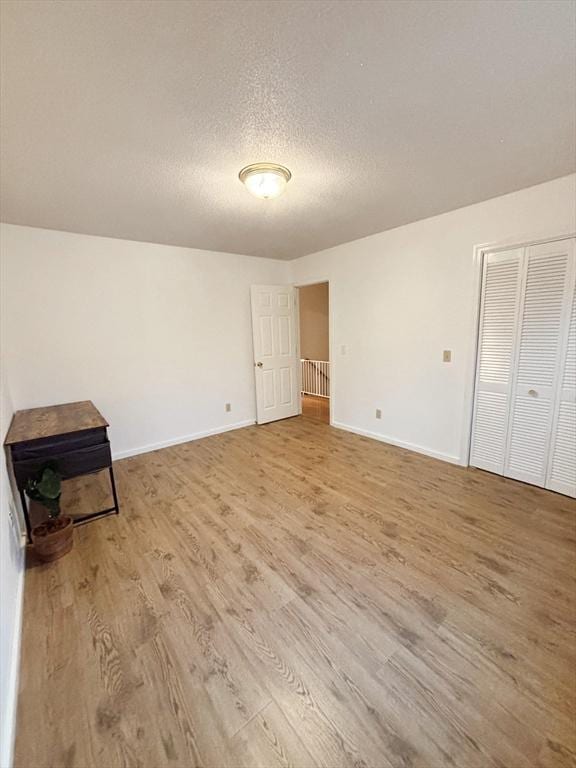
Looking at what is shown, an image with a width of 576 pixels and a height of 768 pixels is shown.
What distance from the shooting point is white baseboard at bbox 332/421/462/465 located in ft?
10.5

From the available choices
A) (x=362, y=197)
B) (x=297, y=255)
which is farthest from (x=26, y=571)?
(x=297, y=255)

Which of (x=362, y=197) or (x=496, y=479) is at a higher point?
(x=362, y=197)

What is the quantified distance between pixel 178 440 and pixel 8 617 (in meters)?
2.66

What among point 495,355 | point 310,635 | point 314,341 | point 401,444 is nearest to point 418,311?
point 495,355

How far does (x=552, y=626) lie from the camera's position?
1485 mm

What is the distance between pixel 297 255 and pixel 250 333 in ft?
4.38

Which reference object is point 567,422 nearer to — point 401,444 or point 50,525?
point 401,444

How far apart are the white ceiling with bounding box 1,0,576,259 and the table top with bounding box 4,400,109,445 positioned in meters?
1.71

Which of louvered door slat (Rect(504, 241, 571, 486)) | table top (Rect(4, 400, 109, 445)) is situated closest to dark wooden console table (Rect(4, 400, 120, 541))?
table top (Rect(4, 400, 109, 445))

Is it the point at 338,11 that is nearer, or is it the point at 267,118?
the point at 338,11

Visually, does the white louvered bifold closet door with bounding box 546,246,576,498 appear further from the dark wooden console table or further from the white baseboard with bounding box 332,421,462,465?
the dark wooden console table

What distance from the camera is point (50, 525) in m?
2.09

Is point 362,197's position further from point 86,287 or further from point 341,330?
point 86,287

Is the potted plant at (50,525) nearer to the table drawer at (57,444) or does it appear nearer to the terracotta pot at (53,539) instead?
the terracotta pot at (53,539)
